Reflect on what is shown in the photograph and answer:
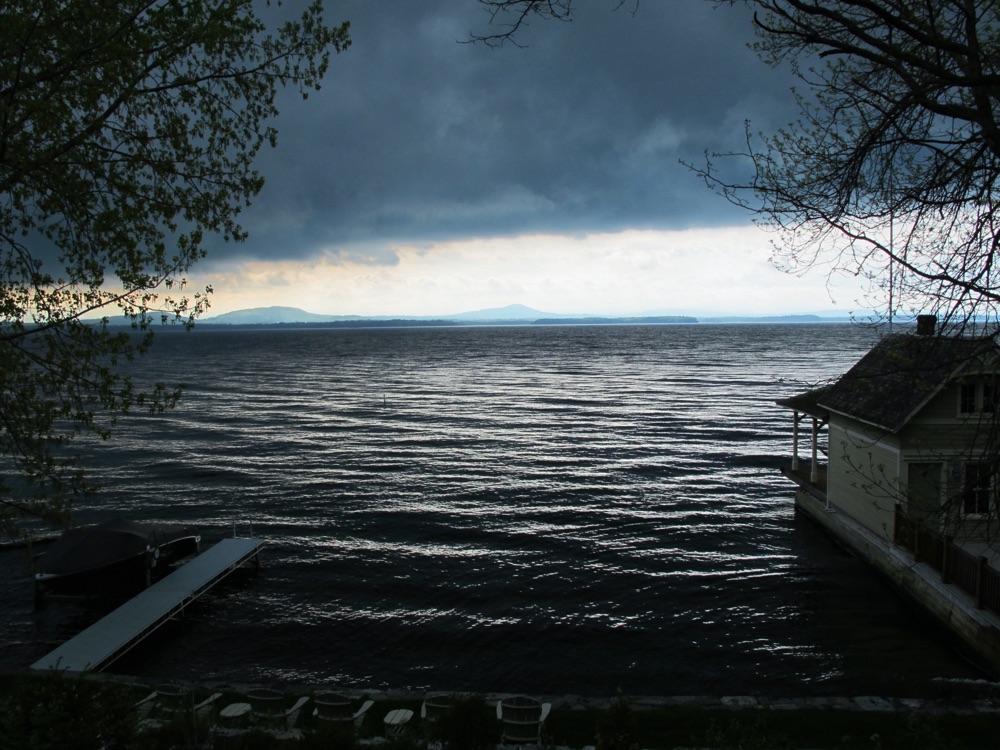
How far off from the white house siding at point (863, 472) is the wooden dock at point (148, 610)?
2049 cm

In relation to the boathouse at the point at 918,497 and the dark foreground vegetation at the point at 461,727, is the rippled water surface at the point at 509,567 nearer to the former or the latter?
the boathouse at the point at 918,497

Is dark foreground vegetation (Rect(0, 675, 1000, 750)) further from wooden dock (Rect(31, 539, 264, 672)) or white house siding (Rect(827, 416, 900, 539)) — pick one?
white house siding (Rect(827, 416, 900, 539))

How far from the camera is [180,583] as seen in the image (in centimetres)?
2261

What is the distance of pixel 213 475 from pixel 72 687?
32.8 metres

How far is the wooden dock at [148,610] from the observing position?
58.2 feet

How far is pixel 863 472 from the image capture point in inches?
842

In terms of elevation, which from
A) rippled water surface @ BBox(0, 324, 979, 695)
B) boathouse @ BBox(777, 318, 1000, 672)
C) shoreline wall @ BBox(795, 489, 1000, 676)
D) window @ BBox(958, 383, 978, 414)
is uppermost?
window @ BBox(958, 383, 978, 414)

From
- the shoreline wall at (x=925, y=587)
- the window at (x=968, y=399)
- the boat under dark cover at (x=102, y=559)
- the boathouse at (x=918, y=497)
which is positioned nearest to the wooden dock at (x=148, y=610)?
the boat under dark cover at (x=102, y=559)

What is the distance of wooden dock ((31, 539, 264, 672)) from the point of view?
17.7 m

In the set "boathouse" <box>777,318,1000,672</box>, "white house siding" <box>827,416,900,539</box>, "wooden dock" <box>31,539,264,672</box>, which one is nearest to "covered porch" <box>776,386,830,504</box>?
"boathouse" <box>777,318,1000,672</box>

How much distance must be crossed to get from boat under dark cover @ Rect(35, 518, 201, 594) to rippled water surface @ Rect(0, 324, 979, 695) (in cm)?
89

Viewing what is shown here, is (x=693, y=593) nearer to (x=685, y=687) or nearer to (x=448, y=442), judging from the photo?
(x=685, y=687)

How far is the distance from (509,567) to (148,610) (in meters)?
11.4

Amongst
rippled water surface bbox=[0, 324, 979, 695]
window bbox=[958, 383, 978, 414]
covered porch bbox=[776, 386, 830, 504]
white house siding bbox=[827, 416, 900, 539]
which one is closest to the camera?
rippled water surface bbox=[0, 324, 979, 695]
